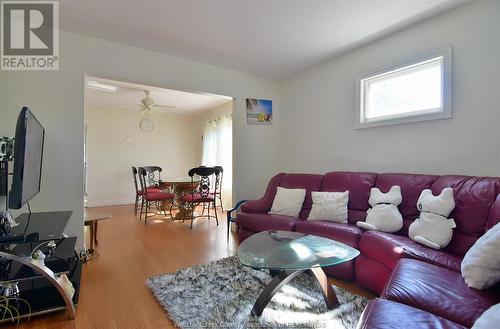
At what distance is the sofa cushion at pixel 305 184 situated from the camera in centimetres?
310

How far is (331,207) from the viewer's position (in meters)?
2.70

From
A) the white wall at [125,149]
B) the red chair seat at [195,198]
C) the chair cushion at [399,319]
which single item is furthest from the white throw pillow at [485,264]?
the white wall at [125,149]

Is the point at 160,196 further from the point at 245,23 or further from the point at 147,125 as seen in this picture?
the point at 245,23

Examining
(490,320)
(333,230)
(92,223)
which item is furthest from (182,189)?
(490,320)

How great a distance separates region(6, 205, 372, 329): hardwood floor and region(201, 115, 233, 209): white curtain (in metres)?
1.09

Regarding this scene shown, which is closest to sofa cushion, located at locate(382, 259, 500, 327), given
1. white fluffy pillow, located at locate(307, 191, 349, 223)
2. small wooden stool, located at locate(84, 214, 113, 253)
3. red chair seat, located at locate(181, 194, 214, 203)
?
white fluffy pillow, located at locate(307, 191, 349, 223)

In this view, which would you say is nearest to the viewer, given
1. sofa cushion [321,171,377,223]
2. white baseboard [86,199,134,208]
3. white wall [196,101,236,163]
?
sofa cushion [321,171,377,223]

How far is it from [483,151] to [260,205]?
2.26 m

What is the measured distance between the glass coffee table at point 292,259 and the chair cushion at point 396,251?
0.81ft

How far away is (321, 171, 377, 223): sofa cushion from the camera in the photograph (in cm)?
266

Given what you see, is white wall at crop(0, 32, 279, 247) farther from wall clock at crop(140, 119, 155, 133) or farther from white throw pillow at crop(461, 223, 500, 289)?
wall clock at crop(140, 119, 155, 133)

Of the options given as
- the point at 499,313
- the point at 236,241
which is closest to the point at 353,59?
the point at 236,241

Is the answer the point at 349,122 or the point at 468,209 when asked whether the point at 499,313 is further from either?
the point at 349,122

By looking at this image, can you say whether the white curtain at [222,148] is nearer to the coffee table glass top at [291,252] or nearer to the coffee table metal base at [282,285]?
the coffee table glass top at [291,252]
